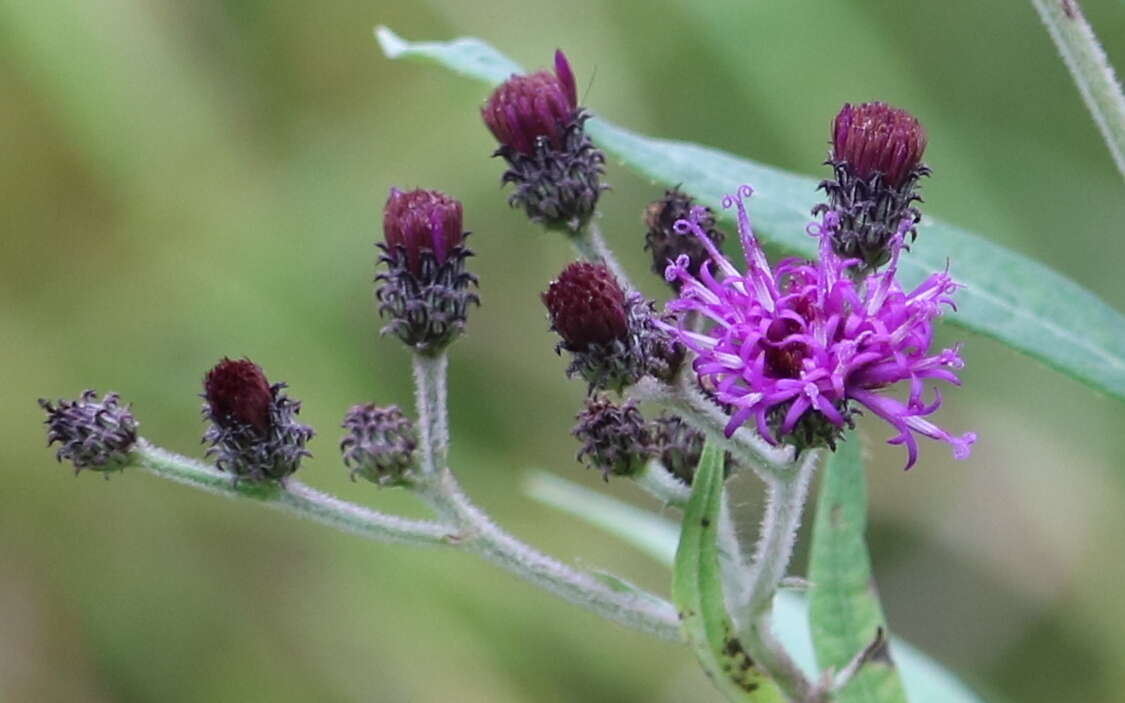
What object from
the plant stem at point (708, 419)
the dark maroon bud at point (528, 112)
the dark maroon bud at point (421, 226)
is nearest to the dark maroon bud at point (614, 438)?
the plant stem at point (708, 419)

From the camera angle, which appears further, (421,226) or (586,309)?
(421,226)

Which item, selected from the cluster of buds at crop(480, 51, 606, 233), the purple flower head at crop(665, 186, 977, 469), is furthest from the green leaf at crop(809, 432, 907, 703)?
the cluster of buds at crop(480, 51, 606, 233)

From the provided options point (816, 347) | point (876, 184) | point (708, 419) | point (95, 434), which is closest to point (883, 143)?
point (876, 184)

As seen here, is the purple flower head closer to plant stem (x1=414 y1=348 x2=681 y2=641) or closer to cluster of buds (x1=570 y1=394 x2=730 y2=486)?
cluster of buds (x1=570 y1=394 x2=730 y2=486)

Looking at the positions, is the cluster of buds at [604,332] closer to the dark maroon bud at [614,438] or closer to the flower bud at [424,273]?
the dark maroon bud at [614,438]

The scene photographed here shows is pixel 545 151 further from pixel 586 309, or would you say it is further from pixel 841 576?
pixel 841 576

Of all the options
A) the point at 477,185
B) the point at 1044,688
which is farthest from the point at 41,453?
the point at 1044,688
